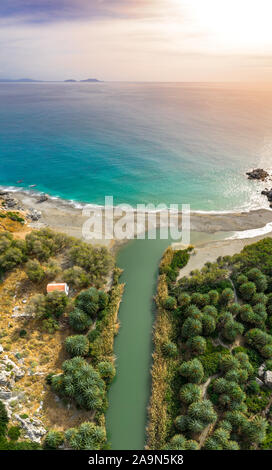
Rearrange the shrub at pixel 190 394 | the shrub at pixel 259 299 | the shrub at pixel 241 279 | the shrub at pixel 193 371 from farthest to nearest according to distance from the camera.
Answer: the shrub at pixel 241 279 < the shrub at pixel 259 299 < the shrub at pixel 193 371 < the shrub at pixel 190 394

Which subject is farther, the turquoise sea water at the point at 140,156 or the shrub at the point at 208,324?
the turquoise sea water at the point at 140,156

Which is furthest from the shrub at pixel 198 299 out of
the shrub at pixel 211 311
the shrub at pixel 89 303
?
the shrub at pixel 89 303

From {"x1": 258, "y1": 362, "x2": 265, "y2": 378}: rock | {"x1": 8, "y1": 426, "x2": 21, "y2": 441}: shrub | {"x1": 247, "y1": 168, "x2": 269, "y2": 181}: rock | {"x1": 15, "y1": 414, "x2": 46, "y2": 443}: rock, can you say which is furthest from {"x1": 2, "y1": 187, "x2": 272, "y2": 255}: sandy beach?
{"x1": 8, "y1": 426, "x2": 21, "y2": 441}: shrub

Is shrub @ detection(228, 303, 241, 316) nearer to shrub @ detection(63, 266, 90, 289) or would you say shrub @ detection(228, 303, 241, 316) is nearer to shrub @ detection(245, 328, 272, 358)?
shrub @ detection(245, 328, 272, 358)

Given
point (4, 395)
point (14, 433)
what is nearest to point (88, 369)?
point (14, 433)

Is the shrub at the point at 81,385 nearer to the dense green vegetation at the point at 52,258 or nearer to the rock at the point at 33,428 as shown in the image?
the rock at the point at 33,428

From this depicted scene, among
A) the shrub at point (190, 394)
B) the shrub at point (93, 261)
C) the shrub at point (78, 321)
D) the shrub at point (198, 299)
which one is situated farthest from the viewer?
the shrub at point (93, 261)

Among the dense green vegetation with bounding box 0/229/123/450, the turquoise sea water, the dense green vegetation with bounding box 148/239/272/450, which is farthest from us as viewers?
the turquoise sea water

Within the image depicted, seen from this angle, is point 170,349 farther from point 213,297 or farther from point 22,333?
point 22,333
